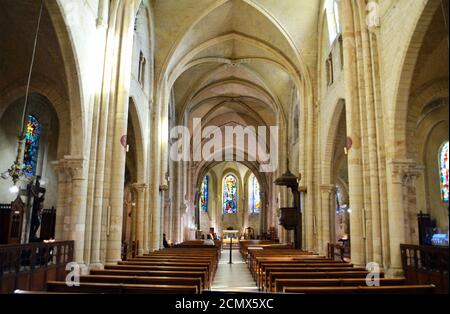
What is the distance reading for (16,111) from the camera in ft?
53.0

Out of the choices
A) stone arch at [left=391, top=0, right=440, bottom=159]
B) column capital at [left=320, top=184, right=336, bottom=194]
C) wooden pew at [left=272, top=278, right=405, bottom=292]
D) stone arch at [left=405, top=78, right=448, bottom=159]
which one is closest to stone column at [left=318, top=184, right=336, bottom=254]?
column capital at [left=320, top=184, right=336, bottom=194]

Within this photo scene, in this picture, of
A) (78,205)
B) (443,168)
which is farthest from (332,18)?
(78,205)

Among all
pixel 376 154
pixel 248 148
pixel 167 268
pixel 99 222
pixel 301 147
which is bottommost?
pixel 167 268

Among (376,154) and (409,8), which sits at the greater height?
(409,8)

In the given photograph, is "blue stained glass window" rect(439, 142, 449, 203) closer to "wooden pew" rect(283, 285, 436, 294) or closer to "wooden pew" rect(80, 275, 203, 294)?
"wooden pew" rect(283, 285, 436, 294)

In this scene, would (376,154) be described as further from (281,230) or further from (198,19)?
(281,230)

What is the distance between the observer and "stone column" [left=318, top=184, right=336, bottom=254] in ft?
58.7

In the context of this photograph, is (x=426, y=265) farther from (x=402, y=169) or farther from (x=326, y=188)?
(x=326, y=188)

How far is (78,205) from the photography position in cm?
1029

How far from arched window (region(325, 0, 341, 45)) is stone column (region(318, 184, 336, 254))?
21.8 feet

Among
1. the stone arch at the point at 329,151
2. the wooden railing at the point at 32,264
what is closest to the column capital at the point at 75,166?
the wooden railing at the point at 32,264
